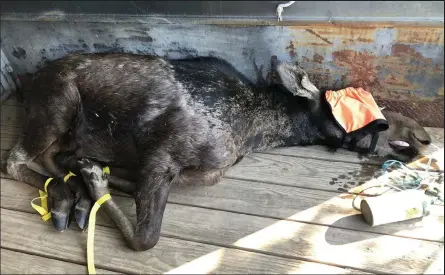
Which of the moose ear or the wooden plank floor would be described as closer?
the wooden plank floor

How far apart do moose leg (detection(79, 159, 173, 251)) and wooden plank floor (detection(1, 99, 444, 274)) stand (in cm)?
9

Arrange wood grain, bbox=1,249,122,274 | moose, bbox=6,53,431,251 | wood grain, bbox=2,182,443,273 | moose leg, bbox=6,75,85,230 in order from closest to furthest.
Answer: wood grain, bbox=2,182,443,273, wood grain, bbox=1,249,122,274, moose, bbox=6,53,431,251, moose leg, bbox=6,75,85,230

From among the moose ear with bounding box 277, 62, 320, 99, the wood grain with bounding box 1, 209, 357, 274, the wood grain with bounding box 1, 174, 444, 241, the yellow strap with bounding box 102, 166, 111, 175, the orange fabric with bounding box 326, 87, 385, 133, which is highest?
the moose ear with bounding box 277, 62, 320, 99

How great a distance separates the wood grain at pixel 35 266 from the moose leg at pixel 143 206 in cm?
30

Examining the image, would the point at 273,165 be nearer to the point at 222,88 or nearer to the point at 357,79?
the point at 222,88

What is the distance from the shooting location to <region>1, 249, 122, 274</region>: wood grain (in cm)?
292

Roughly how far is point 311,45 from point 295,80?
345mm

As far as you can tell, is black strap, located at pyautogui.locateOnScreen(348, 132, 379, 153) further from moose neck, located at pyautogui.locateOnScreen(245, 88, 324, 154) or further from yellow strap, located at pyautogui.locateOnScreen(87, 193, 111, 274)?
yellow strap, located at pyautogui.locateOnScreen(87, 193, 111, 274)

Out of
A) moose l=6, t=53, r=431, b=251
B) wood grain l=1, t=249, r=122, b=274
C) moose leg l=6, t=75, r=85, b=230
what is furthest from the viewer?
moose leg l=6, t=75, r=85, b=230

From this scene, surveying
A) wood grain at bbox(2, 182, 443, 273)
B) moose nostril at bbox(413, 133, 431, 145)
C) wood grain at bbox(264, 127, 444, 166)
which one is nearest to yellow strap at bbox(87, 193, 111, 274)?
wood grain at bbox(2, 182, 443, 273)

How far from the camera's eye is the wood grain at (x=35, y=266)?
9.59 feet

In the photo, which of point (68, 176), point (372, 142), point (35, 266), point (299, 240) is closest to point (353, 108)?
point (372, 142)

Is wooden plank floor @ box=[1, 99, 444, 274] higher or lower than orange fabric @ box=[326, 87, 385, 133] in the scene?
lower

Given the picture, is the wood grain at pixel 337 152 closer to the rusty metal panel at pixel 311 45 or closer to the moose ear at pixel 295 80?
the rusty metal panel at pixel 311 45
